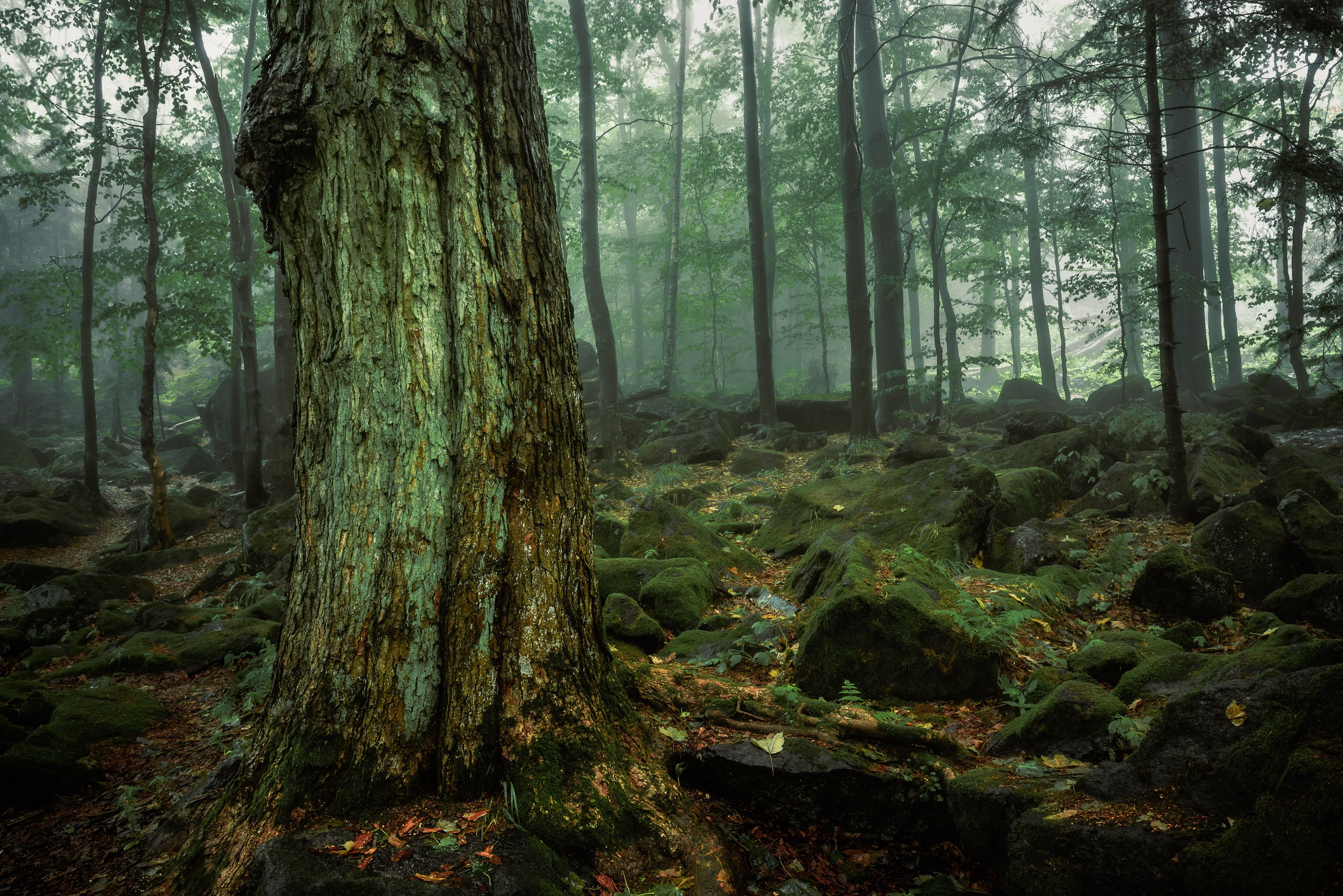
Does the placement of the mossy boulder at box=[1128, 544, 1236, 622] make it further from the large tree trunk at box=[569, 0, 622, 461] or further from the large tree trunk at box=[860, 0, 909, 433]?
the large tree trunk at box=[569, 0, 622, 461]

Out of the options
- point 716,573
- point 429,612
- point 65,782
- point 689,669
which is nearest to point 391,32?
point 429,612

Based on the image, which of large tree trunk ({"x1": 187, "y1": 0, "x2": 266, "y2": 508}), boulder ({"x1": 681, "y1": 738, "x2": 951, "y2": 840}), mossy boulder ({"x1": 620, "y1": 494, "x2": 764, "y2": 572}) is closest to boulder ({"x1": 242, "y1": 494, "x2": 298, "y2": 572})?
large tree trunk ({"x1": 187, "y1": 0, "x2": 266, "y2": 508})

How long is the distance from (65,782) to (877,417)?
51.7ft

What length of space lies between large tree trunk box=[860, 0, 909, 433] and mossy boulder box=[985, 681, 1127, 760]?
13.2m

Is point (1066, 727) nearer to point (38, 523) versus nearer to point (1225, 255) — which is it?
point (38, 523)

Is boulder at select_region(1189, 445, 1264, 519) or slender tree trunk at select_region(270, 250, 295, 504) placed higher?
slender tree trunk at select_region(270, 250, 295, 504)

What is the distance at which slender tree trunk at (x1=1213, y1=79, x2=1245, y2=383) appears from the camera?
65.6ft

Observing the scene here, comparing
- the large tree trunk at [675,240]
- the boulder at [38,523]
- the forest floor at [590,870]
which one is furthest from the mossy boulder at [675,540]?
the large tree trunk at [675,240]

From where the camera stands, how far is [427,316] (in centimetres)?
251

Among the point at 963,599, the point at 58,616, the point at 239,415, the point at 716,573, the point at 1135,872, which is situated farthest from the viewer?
the point at 239,415

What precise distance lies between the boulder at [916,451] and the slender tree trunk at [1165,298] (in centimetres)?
374

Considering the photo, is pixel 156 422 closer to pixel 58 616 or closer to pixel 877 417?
pixel 58 616

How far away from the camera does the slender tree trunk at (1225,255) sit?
1998 cm

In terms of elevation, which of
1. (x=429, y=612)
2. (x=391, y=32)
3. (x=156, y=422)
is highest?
(x=156, y=422)
